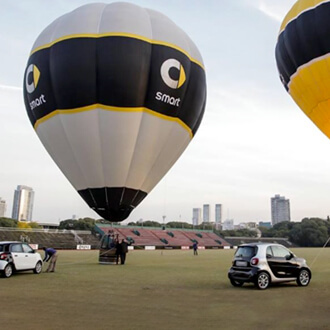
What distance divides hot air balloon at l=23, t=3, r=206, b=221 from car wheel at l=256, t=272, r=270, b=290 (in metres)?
4.82

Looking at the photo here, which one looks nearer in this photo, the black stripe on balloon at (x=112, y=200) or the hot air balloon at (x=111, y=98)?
the hot air balloon at (x=111, y=98)

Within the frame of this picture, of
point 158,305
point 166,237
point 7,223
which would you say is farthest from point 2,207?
point 158,305

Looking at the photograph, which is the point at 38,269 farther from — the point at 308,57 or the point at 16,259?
the point at 308,57

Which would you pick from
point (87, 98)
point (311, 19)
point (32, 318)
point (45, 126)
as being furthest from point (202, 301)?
point (311, 19)

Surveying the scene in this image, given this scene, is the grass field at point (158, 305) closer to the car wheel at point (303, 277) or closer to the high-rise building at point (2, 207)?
the car wheel at point (303, 277)

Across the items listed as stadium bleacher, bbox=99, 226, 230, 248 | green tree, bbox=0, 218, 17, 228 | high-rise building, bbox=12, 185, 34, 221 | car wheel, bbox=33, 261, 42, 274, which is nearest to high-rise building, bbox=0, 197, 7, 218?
high-rise building, bbox=12, 185, 34, 221

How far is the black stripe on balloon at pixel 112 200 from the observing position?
12.9m

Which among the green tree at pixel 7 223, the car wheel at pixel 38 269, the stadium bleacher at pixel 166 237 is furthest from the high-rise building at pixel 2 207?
the car wheel at pixel 38 269

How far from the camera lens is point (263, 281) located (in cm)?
1118

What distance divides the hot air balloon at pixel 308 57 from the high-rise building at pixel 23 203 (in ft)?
578

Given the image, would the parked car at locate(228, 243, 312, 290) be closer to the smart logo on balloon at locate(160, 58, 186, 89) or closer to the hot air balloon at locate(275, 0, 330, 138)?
the smart logo on balloon at locate(160, 58, 186, 89)

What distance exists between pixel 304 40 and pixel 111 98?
9013 millimetres

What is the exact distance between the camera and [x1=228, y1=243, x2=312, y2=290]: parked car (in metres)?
11.1

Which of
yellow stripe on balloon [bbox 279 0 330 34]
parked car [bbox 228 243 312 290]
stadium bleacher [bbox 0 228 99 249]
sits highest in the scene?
yellow stripe on balloon [bbox 279 0 330 34]
